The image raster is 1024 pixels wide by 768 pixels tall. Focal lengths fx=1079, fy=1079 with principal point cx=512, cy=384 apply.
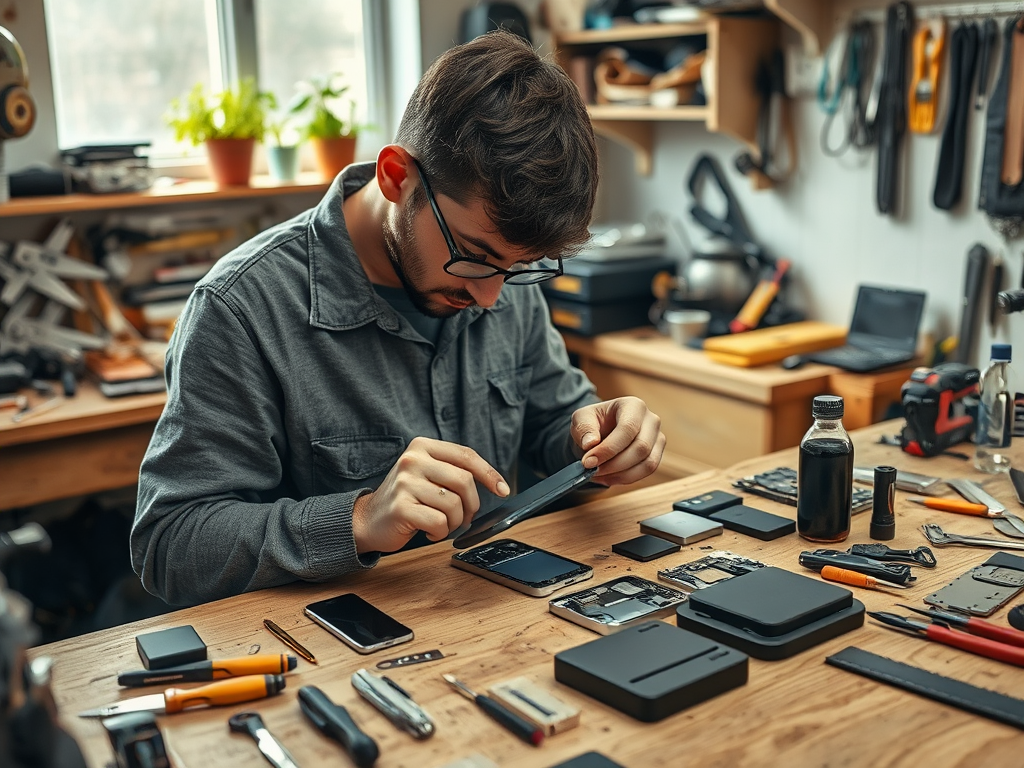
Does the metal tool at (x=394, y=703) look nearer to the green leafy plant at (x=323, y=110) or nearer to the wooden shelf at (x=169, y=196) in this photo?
the wooden shelf at (x=169, y=196)

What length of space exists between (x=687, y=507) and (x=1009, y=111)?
144cm

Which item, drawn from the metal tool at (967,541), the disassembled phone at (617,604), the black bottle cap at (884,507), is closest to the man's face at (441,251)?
the disassembled phone at (617,604)

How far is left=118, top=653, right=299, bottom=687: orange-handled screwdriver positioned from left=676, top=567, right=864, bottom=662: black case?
432mm

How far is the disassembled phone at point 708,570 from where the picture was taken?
50.3 inches

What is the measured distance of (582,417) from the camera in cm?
159

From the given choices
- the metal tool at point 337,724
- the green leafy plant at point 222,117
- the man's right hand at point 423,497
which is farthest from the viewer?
the green leafy plant at point 222,117

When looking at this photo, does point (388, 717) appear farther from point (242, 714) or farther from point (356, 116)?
point (356, 116)

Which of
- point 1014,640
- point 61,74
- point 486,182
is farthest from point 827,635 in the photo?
point 61,74

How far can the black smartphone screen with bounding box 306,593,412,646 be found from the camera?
3.81 feet

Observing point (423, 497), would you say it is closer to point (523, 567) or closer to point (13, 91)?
point (523, 567)

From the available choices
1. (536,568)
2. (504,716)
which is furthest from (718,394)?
(504,716)

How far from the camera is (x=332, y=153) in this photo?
10.4 ft

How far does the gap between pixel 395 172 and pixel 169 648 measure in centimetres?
68

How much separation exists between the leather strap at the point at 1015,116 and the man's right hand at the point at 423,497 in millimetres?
1685
